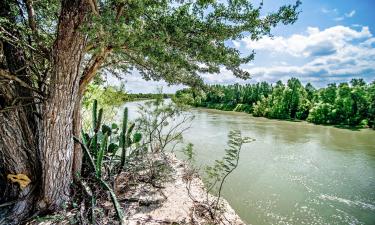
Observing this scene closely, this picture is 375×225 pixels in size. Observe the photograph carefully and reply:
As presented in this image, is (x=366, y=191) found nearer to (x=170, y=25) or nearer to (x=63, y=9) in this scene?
(x=170, y=25)

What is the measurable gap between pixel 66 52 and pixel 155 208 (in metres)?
3.18

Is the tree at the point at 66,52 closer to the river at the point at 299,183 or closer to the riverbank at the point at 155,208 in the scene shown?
the riverbank at the point at 155,208

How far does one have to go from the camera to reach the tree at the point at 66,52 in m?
3.14

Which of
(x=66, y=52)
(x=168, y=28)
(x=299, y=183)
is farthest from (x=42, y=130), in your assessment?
(x=299, y=183)

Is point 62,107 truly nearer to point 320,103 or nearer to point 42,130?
point 42,130

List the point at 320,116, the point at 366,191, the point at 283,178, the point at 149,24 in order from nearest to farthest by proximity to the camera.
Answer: the point at 149,24, the point at 366,191, the point at 283,178, the point at 320,116

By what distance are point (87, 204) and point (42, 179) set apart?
81 cm

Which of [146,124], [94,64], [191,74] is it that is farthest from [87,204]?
[146,124]

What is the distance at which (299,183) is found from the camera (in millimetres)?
11648

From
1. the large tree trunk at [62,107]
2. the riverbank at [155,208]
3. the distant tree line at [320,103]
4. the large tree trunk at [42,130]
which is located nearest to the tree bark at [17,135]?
the large tree trunk at [42,130]

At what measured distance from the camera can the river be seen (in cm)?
867

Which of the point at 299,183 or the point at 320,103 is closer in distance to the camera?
the point at 299,183

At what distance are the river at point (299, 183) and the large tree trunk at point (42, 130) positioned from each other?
589 centimetres

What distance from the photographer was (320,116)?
36438 millimetres
